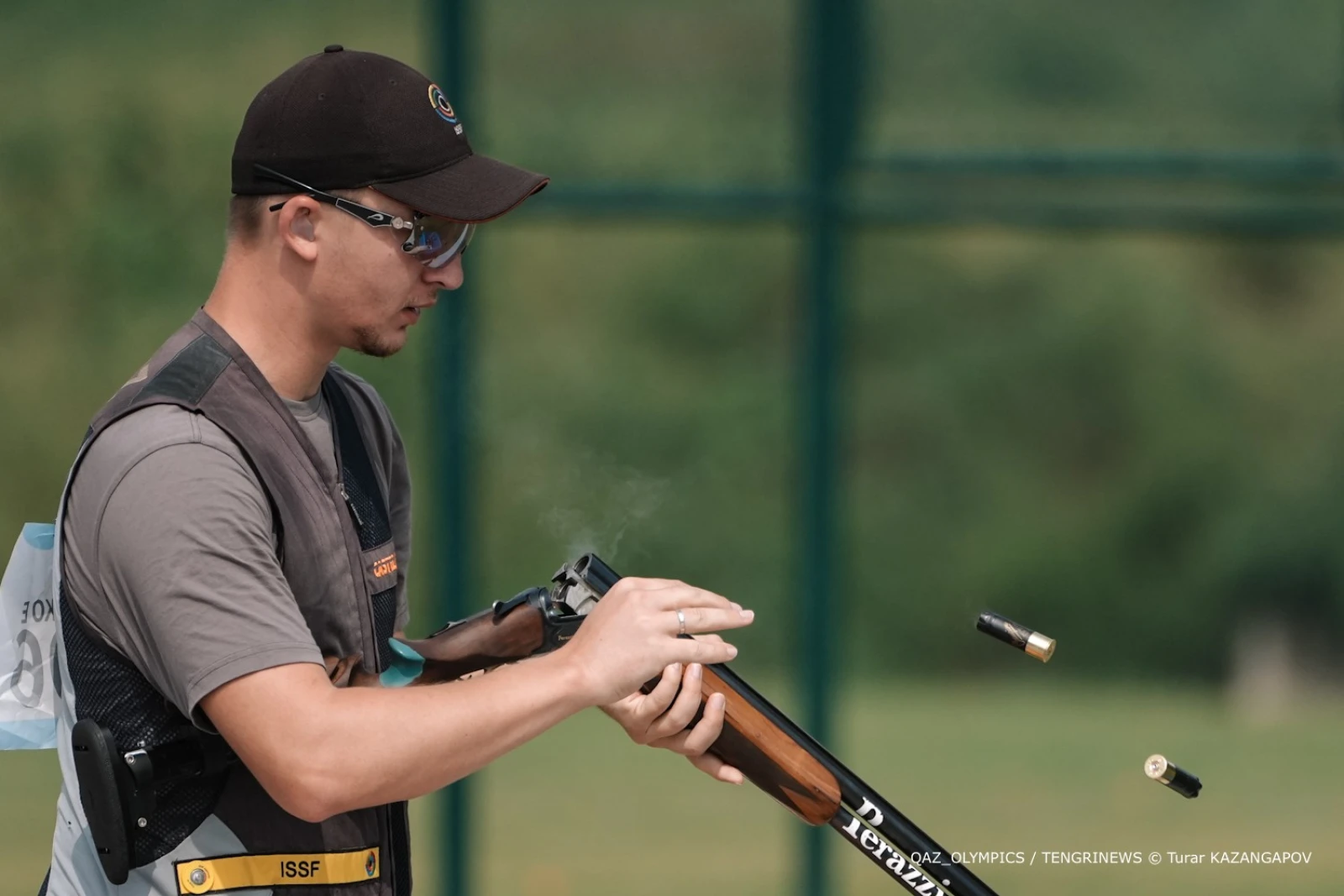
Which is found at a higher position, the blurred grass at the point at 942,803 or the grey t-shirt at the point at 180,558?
the grey t-shirt at the point at 180,558

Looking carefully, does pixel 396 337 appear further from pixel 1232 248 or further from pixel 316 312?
pixel 1232 248

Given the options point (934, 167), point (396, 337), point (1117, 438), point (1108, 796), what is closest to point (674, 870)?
point (1108, 796)

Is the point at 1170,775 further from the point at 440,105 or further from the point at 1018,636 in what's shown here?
the point at 440,105

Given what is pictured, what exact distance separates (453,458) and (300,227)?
7.93ft

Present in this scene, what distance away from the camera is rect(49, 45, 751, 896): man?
1.94 meters

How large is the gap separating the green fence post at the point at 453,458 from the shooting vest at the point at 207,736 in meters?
2.30

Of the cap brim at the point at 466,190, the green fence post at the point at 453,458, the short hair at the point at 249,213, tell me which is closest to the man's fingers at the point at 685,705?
the cap brim at the point at 466,190

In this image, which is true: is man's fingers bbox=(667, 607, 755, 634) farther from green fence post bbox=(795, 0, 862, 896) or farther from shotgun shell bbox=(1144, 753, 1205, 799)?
green fence post bbox=(795, 0, 862, 896)

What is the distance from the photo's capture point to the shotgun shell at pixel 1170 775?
244cm

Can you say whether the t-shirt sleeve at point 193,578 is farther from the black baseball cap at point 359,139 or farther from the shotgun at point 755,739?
the shotgun at point 755,739

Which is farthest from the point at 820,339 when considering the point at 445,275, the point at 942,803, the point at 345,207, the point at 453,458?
the point at 345,207

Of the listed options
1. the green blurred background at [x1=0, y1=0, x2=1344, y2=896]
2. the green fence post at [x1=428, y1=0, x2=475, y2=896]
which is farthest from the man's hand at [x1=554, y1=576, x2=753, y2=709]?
the green fence post at [x1=428, y1=0, x2=475, y2=896]

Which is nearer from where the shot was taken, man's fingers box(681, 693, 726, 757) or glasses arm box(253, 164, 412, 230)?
glasses arm box(253, 164, 412, 230)

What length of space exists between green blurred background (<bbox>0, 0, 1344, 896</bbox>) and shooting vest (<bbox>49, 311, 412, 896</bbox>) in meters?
2.24
